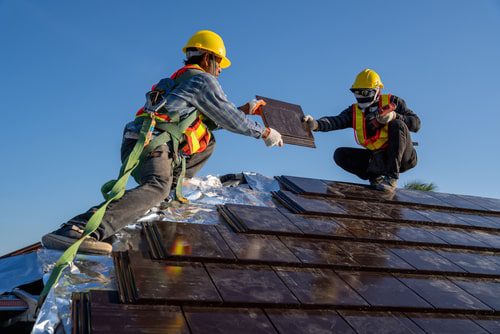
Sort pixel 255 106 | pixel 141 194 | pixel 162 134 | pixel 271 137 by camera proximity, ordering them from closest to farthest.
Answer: pixel 141 194 < pixel 162 134 < pixel 271 137 < pixel 255 106

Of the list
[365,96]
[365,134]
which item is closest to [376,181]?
[365,134]

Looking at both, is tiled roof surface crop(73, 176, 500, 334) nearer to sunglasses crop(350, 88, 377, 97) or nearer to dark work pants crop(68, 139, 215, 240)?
dark work pants crop(68, 139, 215, 240)

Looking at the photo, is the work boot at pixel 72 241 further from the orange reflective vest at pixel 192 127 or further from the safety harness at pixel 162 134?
the orange reflective vest at pixel 192 127

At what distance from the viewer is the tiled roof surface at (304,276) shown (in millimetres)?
3035

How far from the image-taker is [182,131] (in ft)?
16.4

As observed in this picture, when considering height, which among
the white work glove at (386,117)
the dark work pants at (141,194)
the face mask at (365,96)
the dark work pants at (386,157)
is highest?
the face mask at (365,96)

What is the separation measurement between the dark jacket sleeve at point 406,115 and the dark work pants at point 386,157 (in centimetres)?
17

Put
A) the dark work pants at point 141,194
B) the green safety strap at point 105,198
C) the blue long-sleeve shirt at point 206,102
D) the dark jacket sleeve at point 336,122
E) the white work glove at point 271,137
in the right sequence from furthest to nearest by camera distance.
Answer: the dark jacket sleeve at point 336,122
the white work glove at point 271,137
the blue long-sleeve shirt at point 206,102
the dark work pants at point 141,194
the green safety strap at point 105,198

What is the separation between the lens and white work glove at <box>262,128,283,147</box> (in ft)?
18.2

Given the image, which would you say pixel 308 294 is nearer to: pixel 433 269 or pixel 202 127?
pixel 433 269

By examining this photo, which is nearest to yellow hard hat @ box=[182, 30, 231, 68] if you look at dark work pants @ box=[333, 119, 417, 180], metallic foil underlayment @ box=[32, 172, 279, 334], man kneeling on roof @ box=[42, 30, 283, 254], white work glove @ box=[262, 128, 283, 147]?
man kneeling on roof @ box=[42, 30, 283, 254]

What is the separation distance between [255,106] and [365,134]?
1601mm

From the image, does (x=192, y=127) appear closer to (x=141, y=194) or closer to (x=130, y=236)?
(x=141, y=194)

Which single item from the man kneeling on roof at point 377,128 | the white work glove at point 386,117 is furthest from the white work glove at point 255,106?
the white work glove at point 386,117
